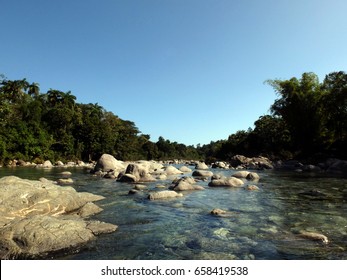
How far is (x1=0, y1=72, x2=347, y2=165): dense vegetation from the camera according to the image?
140 ft

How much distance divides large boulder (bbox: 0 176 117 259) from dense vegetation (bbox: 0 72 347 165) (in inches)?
971

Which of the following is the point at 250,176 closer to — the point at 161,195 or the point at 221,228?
the point at 161,195

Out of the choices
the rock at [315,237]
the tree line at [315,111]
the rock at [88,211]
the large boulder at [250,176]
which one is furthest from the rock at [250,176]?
the tree line at [315,111]

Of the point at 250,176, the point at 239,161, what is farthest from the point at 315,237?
the point at 239,161

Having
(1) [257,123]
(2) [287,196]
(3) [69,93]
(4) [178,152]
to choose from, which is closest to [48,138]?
(3) [69,93]

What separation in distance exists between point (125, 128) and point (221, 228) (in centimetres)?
7529

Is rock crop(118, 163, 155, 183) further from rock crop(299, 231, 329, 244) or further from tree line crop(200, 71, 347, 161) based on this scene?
tree line crop(200, 71, 347, 161)

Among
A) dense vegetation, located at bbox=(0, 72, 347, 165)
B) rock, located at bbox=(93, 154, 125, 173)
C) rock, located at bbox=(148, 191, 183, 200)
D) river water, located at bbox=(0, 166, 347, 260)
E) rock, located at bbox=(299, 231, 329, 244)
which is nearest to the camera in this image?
river water, located at bbox=(0, 166, 347, 260)

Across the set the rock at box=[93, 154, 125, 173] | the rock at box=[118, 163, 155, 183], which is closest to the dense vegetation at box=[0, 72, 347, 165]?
the rock at box=[93, 154, 125, 173]

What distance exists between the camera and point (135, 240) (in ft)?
23.1

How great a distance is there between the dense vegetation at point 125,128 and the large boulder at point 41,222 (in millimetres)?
24663

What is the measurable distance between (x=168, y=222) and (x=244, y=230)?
2275 millimetres
